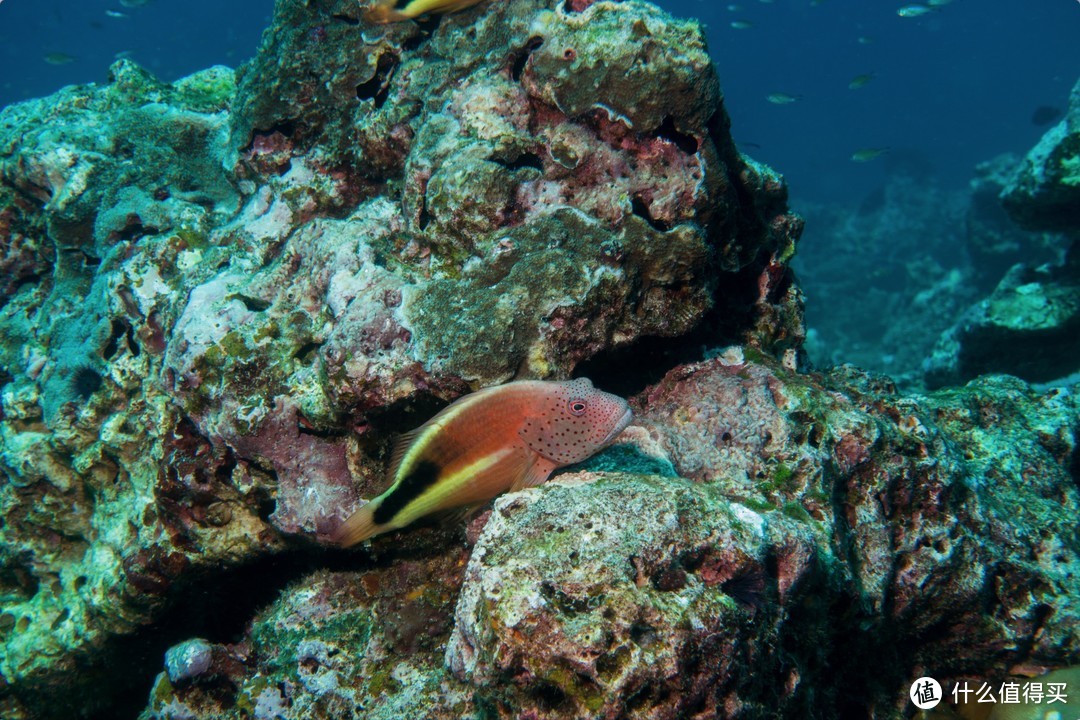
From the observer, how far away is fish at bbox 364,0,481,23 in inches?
162

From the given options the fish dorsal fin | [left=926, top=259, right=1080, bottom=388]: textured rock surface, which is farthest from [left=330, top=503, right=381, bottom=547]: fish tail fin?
[left=926, top=259, right=1080, bottom=388]: textured rock surface

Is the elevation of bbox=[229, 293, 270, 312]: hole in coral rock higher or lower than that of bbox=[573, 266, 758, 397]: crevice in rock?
higher

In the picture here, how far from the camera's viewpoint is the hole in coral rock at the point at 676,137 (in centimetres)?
335

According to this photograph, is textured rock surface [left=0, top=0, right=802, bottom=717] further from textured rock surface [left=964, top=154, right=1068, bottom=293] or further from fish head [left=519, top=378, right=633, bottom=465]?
textured rock surface [left=964, top=154, right=1068, bottom=293]

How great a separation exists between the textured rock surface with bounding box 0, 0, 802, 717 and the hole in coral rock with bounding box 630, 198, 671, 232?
14 millimetres

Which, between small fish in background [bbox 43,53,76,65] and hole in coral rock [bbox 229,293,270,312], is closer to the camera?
hole in coral rock [bbox 229,293,270,312]

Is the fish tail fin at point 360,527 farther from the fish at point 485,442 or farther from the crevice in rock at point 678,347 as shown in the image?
the crevice in rock at point 678,347

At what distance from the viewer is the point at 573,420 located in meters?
2.41

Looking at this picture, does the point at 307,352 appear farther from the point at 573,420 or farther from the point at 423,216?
the point at 573,420

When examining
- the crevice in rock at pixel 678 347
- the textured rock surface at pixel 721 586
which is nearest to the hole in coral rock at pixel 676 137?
the crevice in rock at pixel 678 347

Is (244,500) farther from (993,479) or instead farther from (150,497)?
(993,479)

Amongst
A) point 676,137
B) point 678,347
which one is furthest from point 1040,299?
point 676,137

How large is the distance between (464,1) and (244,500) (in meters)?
3.77

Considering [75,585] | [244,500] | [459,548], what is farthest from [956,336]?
[75,585]
